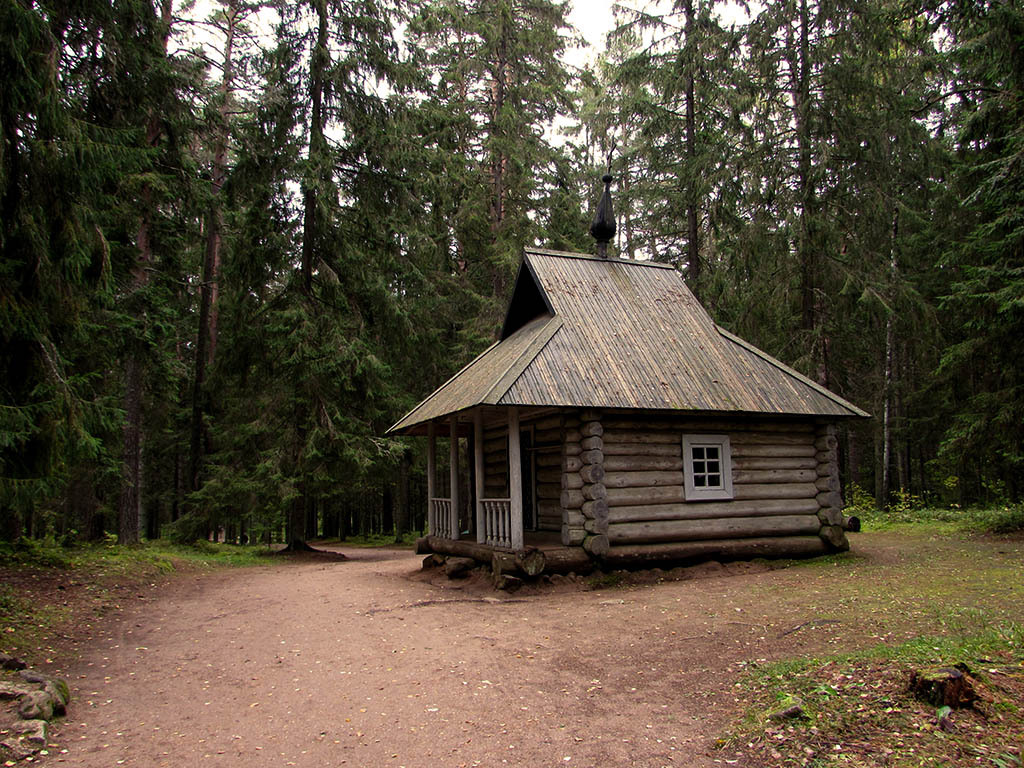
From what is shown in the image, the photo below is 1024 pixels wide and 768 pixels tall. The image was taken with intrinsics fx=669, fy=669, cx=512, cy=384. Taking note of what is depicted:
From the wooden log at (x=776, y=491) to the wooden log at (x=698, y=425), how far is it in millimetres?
1107

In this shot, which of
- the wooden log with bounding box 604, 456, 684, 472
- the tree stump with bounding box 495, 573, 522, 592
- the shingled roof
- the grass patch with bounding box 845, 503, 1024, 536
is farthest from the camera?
the grass patch with bounding box 845, 503, 1024, 536

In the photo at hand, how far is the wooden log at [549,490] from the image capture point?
579 inches

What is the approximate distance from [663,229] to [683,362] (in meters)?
16.2

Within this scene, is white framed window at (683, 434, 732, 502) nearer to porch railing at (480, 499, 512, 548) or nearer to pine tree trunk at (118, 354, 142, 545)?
porch railing at (480, 499, 512, 548)

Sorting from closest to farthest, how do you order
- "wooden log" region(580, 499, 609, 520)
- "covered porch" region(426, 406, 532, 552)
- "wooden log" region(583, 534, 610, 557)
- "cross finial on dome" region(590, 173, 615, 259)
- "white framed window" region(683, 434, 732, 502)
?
"wooden log" region(583, 534, 610, 557) < "wooden log" region(580, 499, 609, 520) < "covered porch" region(426, 406, 532, 552) < "white framed window" region(683, 434, 732, 502) < "cross finial on dome" region(590, 173, 615, 259)

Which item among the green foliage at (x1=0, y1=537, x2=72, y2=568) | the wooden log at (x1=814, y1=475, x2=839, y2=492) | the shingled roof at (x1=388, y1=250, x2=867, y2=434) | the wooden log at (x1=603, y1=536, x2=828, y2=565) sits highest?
the shingled roof at (x1=388, y1=250, x2=867, y2=434)

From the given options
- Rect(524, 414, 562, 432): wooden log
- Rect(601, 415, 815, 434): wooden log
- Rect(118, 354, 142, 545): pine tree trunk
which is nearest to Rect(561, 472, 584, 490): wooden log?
Rect(601, 415, 815, 434): wooden log

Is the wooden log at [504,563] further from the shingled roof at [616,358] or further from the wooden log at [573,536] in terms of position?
the shingled roof at [616,358]

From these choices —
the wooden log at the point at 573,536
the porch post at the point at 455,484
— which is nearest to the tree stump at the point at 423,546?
the porch post at the point at 455,484

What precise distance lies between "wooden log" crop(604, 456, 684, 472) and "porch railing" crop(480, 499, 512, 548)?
1966 millimetres

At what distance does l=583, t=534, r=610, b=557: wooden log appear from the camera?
11.5 meters

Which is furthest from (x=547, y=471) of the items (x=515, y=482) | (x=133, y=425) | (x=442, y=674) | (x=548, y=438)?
(x=133, y=425)

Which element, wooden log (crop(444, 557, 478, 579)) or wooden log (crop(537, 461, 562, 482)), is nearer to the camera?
wooden log (crop(444, 557, 478, 579))

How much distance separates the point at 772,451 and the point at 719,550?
241 cm
